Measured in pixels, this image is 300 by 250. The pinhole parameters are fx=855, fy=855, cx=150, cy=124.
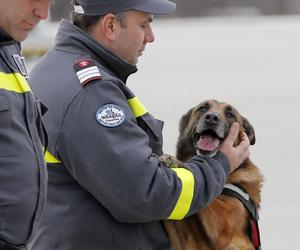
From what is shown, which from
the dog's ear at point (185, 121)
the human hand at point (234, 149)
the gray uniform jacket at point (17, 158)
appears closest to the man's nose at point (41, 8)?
the gray uniform jacket at point (17, 158)

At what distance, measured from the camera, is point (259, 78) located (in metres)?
14.3

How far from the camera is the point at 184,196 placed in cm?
272

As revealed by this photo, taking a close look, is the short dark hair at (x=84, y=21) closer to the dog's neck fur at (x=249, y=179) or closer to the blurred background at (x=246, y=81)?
the dog's neck fur at (x=249, y=179)

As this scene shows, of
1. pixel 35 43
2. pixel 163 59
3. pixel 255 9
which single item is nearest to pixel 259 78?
pixel 163 59

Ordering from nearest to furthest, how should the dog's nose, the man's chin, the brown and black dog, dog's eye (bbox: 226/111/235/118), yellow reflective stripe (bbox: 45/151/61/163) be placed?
the man's chin, yellow reflective stripe (bbox: 45/151/61/163), the brown and black dog, the dog's nose, dog's eye (bbox: 226/111/235/118)

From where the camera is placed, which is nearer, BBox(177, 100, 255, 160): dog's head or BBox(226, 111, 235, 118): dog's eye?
BBox(177, 100, 255, 160): dog's head

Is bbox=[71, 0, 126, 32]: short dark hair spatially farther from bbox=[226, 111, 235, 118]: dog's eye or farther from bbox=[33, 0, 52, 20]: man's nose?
bbox=[226, 111, 235, 118]: dog's eye

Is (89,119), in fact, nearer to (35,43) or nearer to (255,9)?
(35,43)

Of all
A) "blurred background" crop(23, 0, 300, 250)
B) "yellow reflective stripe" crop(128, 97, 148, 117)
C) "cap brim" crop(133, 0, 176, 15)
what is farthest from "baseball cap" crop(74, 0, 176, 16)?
"blurred background" crop(23, 0, 300, 250)

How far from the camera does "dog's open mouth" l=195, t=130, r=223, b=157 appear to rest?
3.23m

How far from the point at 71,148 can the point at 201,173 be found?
0.44 meters

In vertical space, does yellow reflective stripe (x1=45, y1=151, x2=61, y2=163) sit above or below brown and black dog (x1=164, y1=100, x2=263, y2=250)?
above

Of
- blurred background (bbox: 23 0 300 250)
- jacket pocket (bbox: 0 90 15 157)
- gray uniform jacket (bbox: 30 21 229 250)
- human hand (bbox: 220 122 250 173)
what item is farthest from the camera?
blurred background (bbox: 23 0 300 250)

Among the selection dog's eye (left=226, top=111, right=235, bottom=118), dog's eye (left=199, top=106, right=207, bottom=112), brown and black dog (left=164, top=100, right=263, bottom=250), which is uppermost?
dog's eye (left=226, top=111, right=235, bottom=118)
